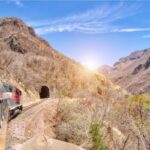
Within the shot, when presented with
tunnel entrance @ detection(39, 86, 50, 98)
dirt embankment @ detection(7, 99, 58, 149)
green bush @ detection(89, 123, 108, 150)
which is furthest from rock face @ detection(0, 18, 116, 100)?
green bush @ detection(89, 123, 108, 150)

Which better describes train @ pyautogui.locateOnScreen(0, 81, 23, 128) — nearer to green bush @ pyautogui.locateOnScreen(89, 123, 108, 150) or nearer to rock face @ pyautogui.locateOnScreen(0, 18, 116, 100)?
green bush @ pyautogui.locateOnScreen(89, 123, 108, 150)

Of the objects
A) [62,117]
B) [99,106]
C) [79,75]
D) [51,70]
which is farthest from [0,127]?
[79,75]

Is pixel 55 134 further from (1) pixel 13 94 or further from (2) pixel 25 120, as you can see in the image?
(1) pixel 13 94

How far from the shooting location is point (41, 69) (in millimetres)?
68125

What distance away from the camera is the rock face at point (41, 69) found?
60.6m

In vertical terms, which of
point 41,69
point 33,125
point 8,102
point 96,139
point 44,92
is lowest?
point 96,139

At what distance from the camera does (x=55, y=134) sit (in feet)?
69.0

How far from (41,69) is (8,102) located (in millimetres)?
44448

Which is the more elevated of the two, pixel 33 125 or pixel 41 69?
pixel 41 69

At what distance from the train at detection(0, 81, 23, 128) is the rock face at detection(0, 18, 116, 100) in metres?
→ 24.7

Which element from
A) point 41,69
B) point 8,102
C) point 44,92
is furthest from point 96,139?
point 41,69

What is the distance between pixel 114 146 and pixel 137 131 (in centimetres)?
155

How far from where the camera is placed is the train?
21.6 metres

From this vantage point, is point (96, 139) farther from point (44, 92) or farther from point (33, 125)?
point (44, 92)
